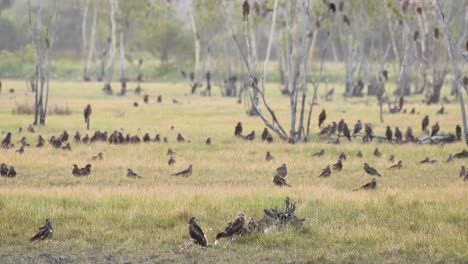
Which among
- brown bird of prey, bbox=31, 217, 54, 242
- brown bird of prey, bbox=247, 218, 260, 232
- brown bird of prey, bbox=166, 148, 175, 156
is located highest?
brown bird of prey, bbox=247, 218, 260, 232

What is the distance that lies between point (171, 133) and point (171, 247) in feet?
51.5

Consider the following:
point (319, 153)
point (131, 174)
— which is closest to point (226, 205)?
point (131, 174)

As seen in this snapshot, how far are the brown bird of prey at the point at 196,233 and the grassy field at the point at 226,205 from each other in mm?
110

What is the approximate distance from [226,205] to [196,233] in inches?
93.5

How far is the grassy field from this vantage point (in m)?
10.4

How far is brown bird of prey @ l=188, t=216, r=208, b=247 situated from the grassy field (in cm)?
11

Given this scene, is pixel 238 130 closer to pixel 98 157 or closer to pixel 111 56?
pixel 98 157

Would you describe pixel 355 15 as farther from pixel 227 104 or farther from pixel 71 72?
pixel 71 72

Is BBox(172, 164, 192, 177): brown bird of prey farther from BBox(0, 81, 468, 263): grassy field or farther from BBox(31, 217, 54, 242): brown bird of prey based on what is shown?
BBox(31, 217, 54, 242): brown bird of prey

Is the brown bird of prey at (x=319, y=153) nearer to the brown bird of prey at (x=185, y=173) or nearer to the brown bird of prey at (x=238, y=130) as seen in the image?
the brown bird of prey at (x=238, y=130)

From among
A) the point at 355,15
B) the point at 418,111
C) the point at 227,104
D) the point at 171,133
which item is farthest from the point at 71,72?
the point at 171,133

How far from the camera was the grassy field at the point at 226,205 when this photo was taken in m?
10.4

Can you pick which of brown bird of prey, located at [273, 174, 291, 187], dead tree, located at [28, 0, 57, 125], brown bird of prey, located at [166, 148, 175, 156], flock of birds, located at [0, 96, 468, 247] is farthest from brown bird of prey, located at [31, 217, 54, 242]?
dead tree, located at [28, 0, 57, 125]

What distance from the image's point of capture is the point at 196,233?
10.3m
